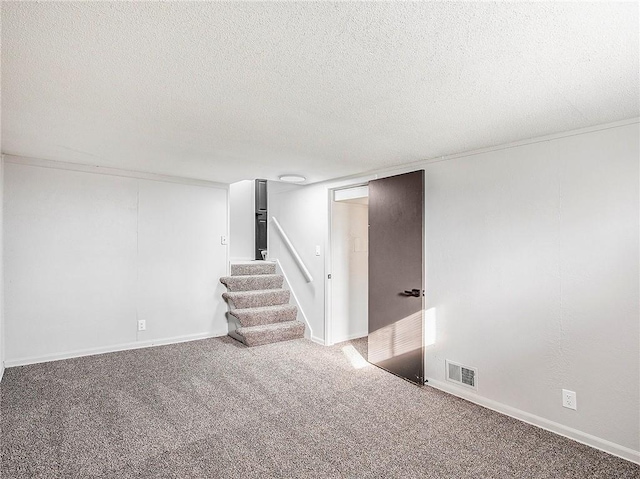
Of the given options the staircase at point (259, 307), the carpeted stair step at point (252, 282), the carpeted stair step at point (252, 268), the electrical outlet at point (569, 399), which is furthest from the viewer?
the carpeted stair step at point (252, 268)

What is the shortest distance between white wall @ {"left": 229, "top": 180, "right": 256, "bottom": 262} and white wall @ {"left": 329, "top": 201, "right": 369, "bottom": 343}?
250 centimetres

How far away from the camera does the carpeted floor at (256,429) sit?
2.14 metres

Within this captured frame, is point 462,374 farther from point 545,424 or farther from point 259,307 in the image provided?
point 259,307

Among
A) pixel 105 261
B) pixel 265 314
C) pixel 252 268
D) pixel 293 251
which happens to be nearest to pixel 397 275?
pixel 293 251

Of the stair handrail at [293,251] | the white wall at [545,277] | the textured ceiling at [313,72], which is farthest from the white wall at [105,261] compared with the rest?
the white wall at [545,277]

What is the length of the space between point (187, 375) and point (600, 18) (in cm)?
380

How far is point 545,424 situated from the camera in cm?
267

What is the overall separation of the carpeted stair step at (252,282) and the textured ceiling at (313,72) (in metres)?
2.42

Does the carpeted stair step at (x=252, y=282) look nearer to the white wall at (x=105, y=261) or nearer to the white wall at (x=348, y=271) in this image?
the white wall at (x=105, y=261)

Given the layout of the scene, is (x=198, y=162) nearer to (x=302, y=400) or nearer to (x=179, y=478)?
(x=302, y=400)

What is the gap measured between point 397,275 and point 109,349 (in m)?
3.31

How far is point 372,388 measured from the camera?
331 cm

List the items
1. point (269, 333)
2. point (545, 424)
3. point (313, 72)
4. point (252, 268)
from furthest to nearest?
point (252, 268), point (269, 333), point (545, 424), point (313, 72)

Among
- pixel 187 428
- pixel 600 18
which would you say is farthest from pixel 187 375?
pixel 600 18
